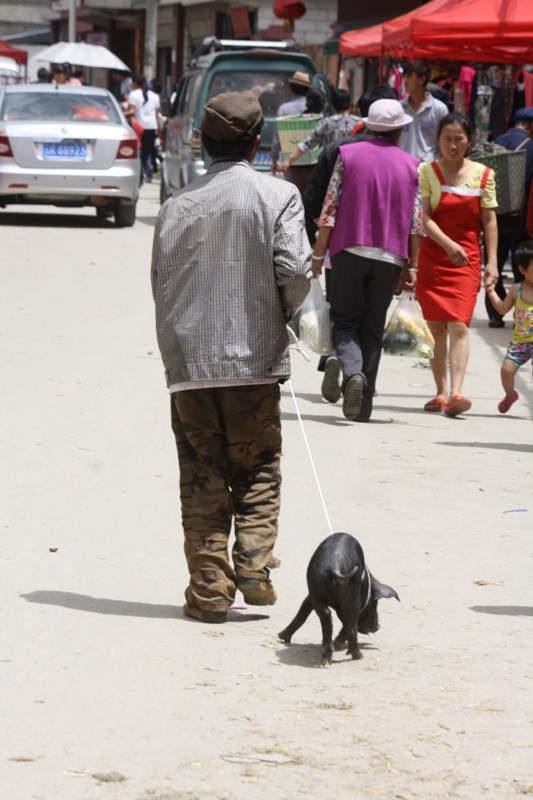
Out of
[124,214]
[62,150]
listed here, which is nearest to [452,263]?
[62,150]

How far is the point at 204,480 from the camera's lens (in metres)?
4.48

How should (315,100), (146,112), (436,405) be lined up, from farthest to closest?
(146,112) → (315,100) → (436,405)

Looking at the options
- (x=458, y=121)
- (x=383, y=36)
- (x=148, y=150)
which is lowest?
(x=148, y=150)

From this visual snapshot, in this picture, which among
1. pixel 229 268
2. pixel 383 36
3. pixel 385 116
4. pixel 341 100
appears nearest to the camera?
pixel 229 268

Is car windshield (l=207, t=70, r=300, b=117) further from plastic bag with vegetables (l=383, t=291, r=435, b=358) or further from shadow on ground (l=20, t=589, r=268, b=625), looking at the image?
shadow on ground (l=20, t=589, r=268, b=625)

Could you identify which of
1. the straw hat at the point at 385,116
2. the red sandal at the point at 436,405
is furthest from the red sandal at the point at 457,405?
the straw hat at the point at 385,116

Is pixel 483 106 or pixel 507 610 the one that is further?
pixel 483 106

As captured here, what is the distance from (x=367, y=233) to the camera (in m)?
7.55

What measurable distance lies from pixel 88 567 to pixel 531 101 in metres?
11.9

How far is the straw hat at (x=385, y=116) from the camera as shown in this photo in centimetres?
738

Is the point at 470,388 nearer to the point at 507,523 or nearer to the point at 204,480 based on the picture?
the point at 507,523

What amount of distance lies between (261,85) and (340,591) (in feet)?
45.7

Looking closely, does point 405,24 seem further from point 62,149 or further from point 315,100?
point 62,149

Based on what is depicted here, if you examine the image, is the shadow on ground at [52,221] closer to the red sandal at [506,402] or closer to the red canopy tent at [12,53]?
the red sandal at [506,402]
